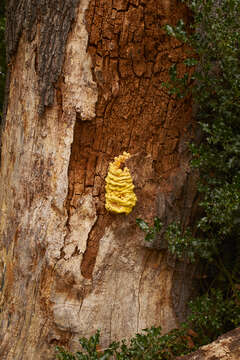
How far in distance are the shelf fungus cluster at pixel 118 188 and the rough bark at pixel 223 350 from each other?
37.2 inches

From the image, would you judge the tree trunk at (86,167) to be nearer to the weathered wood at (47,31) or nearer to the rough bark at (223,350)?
the weathered wood at (47,31)

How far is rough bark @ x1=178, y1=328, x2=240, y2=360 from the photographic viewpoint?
1996mm

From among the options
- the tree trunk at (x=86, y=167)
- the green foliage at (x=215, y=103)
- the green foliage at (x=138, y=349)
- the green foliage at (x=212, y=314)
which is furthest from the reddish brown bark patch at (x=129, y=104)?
the green foliage at (x=212, y=314)

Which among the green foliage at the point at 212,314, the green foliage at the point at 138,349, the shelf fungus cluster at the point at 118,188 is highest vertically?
the shelf fungus cluster at the point at 118,188

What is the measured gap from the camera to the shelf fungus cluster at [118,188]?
226cm

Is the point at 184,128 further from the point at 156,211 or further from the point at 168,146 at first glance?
the point at 156,211

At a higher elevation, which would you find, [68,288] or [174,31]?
[174,31]

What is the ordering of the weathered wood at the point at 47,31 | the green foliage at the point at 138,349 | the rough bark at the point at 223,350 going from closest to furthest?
the rough bark at the point at 223,350
the weathered wood at the point at 47,31
the green foliage at the point at 138,349

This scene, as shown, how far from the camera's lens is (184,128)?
2.41 m

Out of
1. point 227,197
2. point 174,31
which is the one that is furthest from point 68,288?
point 174,31

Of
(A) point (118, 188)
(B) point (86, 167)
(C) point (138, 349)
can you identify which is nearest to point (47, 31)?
(B) point (86, 167)

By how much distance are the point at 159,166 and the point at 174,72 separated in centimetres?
62

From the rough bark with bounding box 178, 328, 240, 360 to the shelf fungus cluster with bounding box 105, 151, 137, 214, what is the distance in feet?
3.10

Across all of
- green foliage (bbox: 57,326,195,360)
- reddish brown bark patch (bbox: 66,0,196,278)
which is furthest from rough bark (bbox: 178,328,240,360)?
reddish brown bark patch (bbox: 66,0,196,278)
